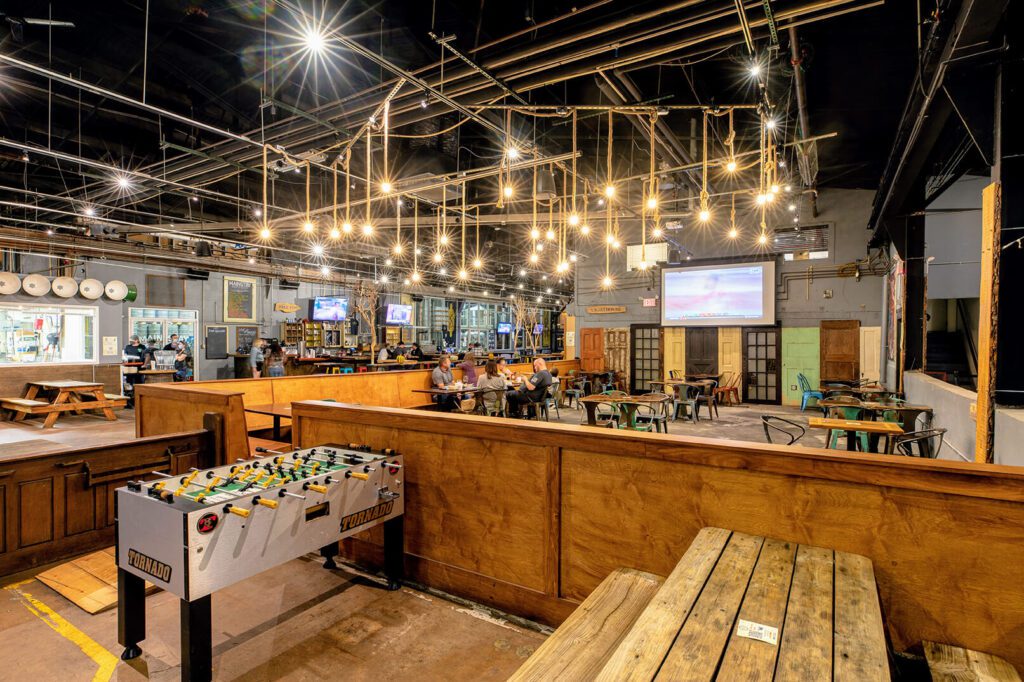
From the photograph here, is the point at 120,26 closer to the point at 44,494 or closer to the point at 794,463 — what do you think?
the point at 44,494

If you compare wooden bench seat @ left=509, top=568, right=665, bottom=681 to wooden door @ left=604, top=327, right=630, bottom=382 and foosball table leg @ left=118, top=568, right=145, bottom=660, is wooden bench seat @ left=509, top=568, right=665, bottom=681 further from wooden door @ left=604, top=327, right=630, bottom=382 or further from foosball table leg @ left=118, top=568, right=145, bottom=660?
wooden door @ left=604, top=327, right=630, bottom=382

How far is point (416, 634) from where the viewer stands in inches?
102

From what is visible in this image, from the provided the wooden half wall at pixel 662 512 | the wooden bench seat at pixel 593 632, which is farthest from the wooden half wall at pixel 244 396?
the wooden bench seat at pixel 593 632

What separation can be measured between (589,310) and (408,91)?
33.0 ft

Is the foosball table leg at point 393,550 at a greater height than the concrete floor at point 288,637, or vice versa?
the foosball table leg at point 393,550

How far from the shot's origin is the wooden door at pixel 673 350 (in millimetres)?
13188

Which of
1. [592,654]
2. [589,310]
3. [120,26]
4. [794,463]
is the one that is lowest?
[592,654]

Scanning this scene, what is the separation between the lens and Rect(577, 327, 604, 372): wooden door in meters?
14.2

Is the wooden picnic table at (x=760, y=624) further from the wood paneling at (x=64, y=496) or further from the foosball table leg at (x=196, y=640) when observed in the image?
the wood paneling at (x=64, y=496)

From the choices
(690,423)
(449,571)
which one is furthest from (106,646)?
(690,423)

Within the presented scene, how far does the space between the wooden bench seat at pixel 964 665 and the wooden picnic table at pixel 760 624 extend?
35cm

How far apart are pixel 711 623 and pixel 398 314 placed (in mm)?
18547

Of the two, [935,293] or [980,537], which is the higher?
[935,293]

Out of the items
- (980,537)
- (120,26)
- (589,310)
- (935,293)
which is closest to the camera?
(980,537)
